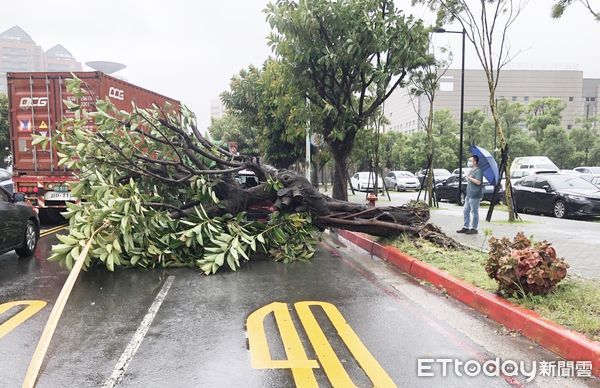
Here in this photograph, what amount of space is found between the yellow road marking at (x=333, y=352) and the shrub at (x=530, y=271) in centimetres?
185

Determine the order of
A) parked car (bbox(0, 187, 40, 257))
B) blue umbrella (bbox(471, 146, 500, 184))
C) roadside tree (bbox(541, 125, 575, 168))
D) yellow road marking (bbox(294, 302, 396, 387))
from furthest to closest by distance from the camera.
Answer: roadside tree (bbox(541, 125, 575, 168))
blue umbrella (bbox(471, 146, 500, 184))
parked car (bbox(0, 187, 40, 257))
yellow road marking (bbox(294, 302, 396, 387))

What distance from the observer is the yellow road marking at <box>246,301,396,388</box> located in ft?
12.2

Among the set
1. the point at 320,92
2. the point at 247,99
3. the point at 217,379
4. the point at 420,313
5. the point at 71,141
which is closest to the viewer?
the point at 217,379

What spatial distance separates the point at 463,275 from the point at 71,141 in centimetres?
664

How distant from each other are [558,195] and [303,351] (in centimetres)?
1336

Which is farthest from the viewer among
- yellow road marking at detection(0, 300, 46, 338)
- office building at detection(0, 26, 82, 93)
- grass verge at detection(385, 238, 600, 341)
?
office building at detection(0, 26, 82, 93)

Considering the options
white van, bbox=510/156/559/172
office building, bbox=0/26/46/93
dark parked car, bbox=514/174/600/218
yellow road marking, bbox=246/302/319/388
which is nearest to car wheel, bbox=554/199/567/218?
dark parked car, bbox=514/174/600/218

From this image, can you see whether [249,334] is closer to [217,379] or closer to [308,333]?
[308,333]

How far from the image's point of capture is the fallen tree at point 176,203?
735cm

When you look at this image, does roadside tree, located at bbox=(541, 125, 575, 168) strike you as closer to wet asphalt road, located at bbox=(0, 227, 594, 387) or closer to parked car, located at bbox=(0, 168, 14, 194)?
wet asphalt road, located at bbox=(0, 227, 594, 387)

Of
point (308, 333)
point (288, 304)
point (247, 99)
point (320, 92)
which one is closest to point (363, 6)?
point (320, 92)

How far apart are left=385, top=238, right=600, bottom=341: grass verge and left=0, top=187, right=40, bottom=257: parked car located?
671cm

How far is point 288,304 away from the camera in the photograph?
5789 mm

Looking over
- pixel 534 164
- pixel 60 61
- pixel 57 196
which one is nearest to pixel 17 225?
pixel 57 196
